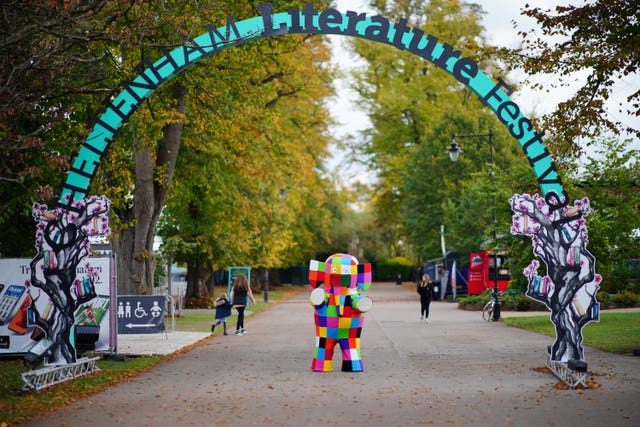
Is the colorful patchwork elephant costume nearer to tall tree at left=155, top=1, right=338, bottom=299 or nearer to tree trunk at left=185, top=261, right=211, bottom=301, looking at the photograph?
tall tree at left=155, top=1, right=338, bottom=299

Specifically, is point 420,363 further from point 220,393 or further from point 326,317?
point 220,393

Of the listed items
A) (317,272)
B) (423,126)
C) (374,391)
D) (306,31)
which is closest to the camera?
(374,391)

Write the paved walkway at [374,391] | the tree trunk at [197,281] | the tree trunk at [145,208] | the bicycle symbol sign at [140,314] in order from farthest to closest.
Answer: the tree trunk at [197,281] < the tree trunk at [145,208] < the bicycle symbol sign at [140,314] < the paved walkway at [374,391]

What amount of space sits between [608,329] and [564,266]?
11.0 m

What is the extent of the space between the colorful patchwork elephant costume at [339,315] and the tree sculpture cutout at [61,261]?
3887mm

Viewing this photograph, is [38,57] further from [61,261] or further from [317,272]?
[317,272]

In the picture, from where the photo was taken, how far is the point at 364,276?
50.5 feet

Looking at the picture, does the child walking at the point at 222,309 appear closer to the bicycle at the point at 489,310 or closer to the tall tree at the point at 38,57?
the bicycle at the point at 489,310

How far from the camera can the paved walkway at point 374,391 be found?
32.3ft

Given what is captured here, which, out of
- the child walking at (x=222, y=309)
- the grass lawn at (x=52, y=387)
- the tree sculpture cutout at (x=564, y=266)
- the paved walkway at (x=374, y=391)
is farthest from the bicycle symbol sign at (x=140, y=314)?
the tree sculpture cutout at (x=564, y=266)

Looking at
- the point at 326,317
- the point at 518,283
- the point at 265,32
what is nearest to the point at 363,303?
the point at 326,317

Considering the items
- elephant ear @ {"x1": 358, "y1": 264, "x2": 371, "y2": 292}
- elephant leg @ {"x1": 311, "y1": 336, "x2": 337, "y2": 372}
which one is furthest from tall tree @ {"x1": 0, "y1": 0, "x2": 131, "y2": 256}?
elephant ear @ {"x1": 358, "y1": 264, "x2": 371, "y2": 292}

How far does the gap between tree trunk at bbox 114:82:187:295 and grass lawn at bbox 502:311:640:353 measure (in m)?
11.0

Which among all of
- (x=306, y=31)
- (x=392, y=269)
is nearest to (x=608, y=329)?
(x=306, y=31)
